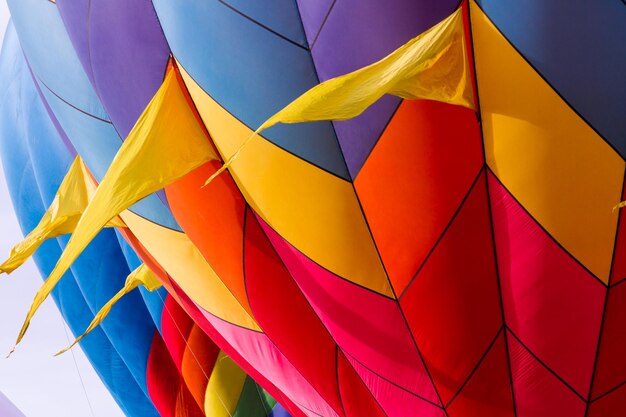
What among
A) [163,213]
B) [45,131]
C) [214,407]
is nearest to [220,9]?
[163,213]

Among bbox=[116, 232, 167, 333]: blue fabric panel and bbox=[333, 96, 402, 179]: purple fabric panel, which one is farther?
bbox=[116, 232, 167, 333]: blue fabric panel

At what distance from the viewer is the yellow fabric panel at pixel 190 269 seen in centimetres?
370

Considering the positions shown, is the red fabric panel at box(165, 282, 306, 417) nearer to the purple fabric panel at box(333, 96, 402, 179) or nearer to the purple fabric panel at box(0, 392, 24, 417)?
the purple fabric panel at box(333, 96, 402, 179)

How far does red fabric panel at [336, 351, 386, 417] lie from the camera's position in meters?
3.57

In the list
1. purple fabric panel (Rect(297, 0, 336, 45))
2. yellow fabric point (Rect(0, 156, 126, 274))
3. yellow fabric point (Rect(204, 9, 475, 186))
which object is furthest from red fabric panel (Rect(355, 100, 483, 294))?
yellow fabric point (Rect(0, 156, 126, 274))

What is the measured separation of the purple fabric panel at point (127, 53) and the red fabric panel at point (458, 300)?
106 centimetres

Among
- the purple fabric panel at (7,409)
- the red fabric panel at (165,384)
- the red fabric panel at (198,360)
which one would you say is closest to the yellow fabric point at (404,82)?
the red fabric panel at (198,360)

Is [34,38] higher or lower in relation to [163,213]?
higher

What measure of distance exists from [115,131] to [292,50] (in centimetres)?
90

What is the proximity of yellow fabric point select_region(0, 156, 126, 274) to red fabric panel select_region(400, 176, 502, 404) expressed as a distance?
1377 mm

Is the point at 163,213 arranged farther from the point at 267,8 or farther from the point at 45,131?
the point at 45,131

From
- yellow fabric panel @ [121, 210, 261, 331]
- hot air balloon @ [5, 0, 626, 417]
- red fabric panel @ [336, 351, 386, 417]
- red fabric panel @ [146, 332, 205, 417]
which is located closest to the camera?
hot air balloon @ [5, 0, 626, 417]

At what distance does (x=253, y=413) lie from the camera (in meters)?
5.44

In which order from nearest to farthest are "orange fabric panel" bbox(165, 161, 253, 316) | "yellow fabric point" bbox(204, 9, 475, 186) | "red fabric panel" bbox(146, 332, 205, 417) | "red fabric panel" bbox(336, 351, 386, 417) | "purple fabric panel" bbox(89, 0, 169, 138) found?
"yellow fabric point" bbox(204, 9, 475, 186) → "purple fabric panel" bbox(89, 0, 169, 138) → "orange fabric panel" bbox(165, 161, 253, 316) → "red fabric panel" bbox(336, 351, 386, 417) → "red fabric panel" bbox(146, 332, 205, 417)
